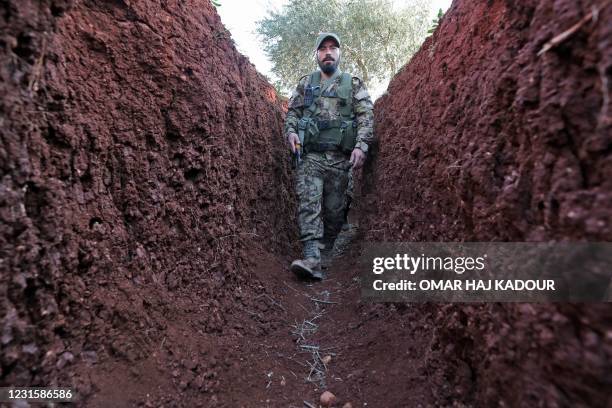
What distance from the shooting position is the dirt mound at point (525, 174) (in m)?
0.92

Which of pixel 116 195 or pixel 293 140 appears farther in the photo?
pixel 293 140

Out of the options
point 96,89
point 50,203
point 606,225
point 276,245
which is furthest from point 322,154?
point 606,225

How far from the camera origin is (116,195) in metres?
1.81

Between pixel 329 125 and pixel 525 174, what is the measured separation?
10.0 ft

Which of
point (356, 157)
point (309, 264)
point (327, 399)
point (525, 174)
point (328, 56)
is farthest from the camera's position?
point (328, 56)

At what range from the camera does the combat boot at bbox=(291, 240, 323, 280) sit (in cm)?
327

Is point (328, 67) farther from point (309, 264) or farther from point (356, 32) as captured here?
point (356, 32)

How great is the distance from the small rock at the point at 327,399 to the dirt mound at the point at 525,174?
60 cm

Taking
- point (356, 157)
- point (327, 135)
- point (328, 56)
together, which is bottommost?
point (356, 157)

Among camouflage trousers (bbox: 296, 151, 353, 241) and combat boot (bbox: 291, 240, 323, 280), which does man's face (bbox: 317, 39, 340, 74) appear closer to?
camouflage trousers (bbox: 296, 151, 353, 241)

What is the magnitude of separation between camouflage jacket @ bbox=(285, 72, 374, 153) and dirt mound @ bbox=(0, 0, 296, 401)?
4.36 ft

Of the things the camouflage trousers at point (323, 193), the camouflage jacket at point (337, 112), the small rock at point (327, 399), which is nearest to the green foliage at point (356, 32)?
the camouflage jacket at point (337, 112)

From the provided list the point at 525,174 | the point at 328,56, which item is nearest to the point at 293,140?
the point at 328,56

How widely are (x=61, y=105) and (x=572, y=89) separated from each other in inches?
73.8
